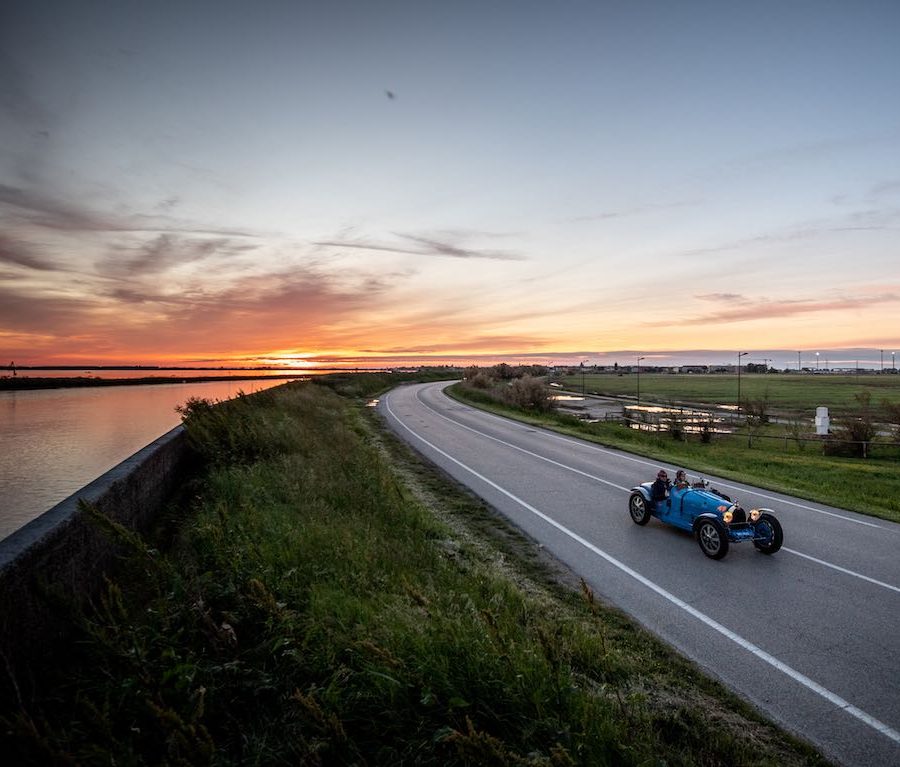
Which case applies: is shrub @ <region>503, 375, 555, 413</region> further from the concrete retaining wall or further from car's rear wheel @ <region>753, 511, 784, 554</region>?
the concrete retaining wall

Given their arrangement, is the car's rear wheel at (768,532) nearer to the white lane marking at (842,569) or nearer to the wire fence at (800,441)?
the white lane marking at (842,569)

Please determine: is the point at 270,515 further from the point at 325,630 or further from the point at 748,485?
the point at 748,485

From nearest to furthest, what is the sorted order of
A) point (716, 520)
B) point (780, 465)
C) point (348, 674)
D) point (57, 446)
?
point (348, 674)
point (716, 520)
point (57, 446)
point (780, 465)

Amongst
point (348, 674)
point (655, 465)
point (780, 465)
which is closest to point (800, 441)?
point (780, 465)

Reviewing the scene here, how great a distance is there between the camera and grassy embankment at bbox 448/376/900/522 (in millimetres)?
14742

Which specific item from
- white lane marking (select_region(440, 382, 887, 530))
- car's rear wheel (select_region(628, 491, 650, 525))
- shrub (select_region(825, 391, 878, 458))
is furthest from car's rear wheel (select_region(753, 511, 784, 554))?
shrub (select_region(825, 391, 878, 458))

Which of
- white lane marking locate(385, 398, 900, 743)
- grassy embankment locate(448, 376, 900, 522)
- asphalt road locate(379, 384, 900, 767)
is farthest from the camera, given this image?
grassy embankment locate(448, 376, 900, 522)

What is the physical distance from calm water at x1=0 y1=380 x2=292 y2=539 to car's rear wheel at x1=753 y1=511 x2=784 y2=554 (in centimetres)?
1299

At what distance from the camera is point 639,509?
11234 millimetres

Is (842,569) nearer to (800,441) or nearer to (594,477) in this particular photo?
(594,477)

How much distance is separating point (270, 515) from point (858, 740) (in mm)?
7243

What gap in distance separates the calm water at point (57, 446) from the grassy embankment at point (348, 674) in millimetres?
6098

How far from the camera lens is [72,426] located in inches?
920

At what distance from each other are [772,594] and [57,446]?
21.1 meters
